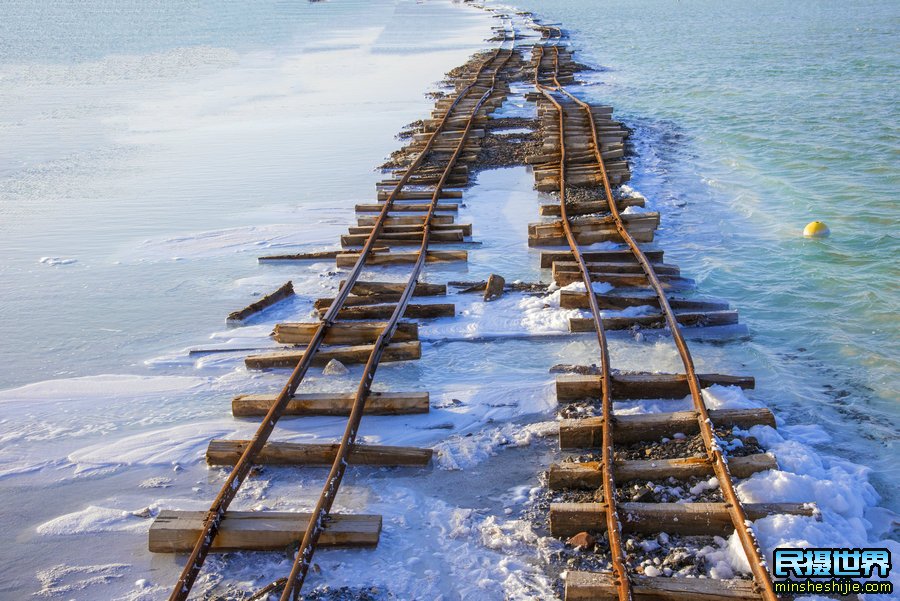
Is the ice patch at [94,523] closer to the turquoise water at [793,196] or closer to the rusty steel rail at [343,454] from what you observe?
the rusty steel rail at [343,454]

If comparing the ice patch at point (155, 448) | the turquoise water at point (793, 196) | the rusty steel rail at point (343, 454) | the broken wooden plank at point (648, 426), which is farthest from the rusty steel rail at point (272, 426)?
the turquoise water at point (793, 196)

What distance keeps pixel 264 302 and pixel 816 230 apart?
7.36 metres

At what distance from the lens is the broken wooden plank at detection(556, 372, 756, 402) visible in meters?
5.86

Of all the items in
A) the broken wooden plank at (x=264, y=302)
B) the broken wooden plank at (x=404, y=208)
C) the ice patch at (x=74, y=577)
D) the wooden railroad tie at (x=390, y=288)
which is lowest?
the ice patch at (x=74, y=577)

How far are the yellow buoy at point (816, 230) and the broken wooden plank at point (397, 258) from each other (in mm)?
4838

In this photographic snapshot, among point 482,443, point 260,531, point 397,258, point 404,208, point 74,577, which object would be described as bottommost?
point 74,577

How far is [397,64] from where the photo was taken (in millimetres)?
30016

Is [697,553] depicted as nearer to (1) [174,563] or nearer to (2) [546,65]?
(1) [174,563]

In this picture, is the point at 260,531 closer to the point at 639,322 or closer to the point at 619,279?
the point at 639,322

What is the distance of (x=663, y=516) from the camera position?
438 cm

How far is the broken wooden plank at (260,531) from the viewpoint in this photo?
4402mm

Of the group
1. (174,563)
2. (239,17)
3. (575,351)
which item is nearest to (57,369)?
(174,563)

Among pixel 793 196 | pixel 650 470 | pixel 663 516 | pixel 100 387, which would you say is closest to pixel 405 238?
pixel 100 387

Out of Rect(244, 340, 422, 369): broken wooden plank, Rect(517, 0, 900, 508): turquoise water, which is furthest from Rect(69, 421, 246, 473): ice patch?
Rect(517, 0, 900, 508): turquoise water
